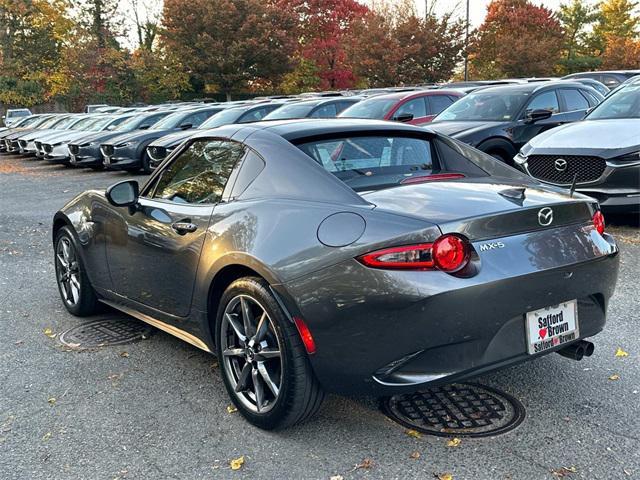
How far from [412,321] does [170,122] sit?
601 inches

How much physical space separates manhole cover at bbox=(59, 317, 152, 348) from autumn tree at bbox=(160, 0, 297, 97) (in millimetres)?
38654

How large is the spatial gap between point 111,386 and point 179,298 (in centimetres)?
66

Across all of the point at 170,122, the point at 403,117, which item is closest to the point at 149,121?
the point at 170,122

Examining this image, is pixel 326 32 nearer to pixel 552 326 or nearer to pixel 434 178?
pixel 434 178

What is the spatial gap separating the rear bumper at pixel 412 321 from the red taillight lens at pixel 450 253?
6 centimetres

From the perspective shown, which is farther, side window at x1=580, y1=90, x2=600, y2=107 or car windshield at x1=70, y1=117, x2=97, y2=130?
car windshield at x1=70, y1=117, x2=97, y2=130

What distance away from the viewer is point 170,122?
17031 mm

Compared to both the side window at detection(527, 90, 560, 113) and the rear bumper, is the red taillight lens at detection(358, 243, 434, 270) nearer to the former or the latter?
the rear bumper

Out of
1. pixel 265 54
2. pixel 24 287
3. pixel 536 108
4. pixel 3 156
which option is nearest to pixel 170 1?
pixel 265 54

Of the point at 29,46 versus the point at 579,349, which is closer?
the point at 579,349

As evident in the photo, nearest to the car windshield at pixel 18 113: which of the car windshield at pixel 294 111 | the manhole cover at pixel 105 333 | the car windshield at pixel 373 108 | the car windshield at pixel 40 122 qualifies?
the car windshield at pixel 40 122

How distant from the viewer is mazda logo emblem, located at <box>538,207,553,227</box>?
10.1 ft

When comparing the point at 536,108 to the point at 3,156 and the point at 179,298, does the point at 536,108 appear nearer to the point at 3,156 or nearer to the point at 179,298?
the point at 179,298

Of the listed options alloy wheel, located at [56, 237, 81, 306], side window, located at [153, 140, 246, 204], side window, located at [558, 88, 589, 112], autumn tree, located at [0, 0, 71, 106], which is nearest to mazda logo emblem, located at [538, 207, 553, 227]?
side window, located at [153, 140, 246, 204]
